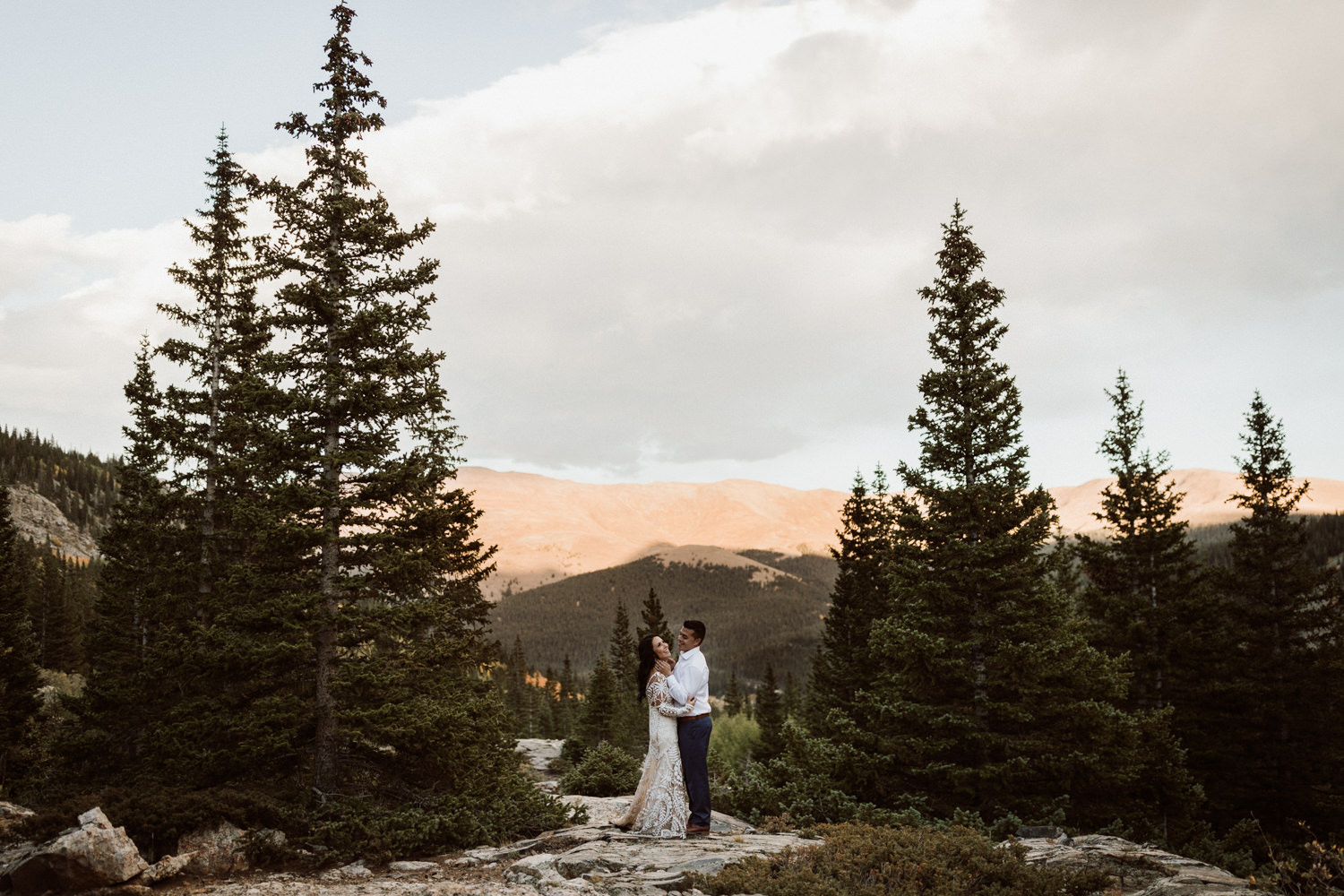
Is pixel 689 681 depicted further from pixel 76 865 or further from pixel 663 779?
pixel 76 865

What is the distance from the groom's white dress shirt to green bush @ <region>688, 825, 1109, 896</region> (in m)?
2.16

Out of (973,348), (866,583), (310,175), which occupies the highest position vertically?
(310,175)

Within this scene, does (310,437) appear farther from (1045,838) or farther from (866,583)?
(866,583)

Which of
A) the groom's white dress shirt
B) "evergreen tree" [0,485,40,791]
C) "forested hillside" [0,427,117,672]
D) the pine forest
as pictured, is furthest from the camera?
"forested hillside" [0,427,117,672]

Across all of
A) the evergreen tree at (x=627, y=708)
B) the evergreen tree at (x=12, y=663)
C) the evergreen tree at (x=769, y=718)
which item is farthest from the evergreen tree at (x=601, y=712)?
the evergreen tree at (x=12, y=663)

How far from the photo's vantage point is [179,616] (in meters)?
22.4

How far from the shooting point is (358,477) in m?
15.1

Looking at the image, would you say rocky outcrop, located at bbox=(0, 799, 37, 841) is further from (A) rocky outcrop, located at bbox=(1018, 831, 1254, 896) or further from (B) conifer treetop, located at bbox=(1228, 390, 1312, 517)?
(B) conifer treetop, located at bbox=(1228, 390, 1312, 517)

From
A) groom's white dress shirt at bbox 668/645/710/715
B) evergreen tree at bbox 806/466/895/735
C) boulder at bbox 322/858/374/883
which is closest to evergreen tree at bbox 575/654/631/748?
evergreen tree at bbox 806/466/895/735

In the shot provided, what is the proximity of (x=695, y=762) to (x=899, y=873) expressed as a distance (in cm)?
297

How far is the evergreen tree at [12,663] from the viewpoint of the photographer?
2811 centimetres

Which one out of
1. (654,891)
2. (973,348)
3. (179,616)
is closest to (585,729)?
(179,616)

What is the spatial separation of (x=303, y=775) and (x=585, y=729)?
39.6 metres

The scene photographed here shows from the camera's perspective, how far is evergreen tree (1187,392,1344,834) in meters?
25.4
